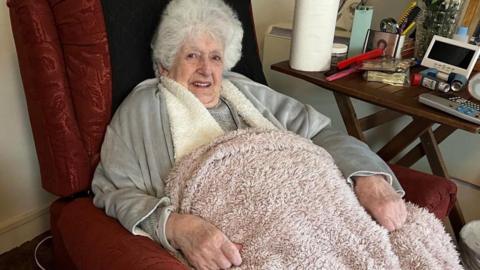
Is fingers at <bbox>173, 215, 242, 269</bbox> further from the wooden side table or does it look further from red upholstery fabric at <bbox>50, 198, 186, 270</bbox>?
the wooden side table

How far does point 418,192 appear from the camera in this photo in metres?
1.22

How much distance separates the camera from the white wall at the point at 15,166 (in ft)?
4.82

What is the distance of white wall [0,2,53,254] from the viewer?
1.47 metres

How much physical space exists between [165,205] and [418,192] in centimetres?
66

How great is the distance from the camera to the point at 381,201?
1.15 m

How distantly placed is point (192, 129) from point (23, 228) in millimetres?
876

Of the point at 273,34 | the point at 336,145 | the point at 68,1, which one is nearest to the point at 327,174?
the point at 336,145

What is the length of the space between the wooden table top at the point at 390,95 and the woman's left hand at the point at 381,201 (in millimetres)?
205

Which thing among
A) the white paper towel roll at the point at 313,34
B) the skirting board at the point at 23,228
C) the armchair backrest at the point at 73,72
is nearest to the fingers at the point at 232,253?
the armchair backrest at the point at 73,72

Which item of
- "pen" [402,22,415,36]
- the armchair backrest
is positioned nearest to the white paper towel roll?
"pen" [402,22,415,36]

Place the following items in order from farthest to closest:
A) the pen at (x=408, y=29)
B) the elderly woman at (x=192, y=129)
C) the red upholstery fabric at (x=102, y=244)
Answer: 1. the pen at (x=408, y=29)
2. the elderly woman at (x=192, y=129)
3. the red upholstery fabric at (x=102, y=244)

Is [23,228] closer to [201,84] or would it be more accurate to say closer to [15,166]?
[15,166]

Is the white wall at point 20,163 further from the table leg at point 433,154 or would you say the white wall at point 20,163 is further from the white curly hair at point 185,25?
the white curly hair at point 185,25

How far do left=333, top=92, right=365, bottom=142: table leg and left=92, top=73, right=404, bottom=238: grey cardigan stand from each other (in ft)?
0.54
